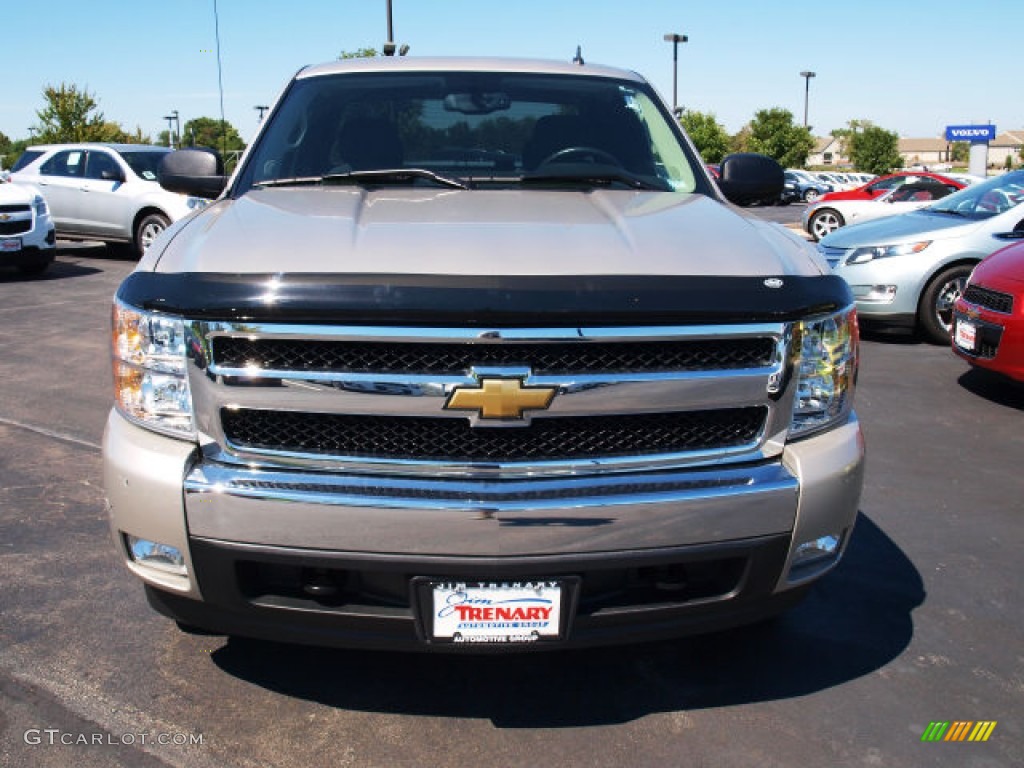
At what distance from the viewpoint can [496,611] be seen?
2375 millimetres

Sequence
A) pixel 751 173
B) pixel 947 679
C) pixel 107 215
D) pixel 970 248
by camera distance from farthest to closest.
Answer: pixel 107 215 → pixel 970 248 → pixel 751 173 → pixel 947 679

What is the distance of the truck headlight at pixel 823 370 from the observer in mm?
2539

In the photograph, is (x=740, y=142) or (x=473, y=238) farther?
(x=740, y=142)

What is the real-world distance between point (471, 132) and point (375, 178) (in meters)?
0.58

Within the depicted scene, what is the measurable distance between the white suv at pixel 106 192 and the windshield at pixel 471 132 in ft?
33.7

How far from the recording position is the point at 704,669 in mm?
3000

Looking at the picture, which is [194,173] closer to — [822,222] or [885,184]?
[822,222]

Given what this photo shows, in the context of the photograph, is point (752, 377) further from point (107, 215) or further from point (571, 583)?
point (107, 215)

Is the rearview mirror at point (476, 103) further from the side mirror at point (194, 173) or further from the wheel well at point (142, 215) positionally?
the wheel well at point (142, 215)

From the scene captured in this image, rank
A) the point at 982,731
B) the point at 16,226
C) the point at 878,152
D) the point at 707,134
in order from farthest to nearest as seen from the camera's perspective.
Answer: the point at 878,152 → the point at 707,134 → the point at 16,226 → the point at 982,731

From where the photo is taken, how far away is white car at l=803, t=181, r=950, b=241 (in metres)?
19.7

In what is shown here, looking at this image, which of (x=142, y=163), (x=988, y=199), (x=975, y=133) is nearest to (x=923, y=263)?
(x=988, y=199)

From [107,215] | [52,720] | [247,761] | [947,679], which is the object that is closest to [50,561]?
[52,720]

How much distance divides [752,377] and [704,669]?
3.49ft
